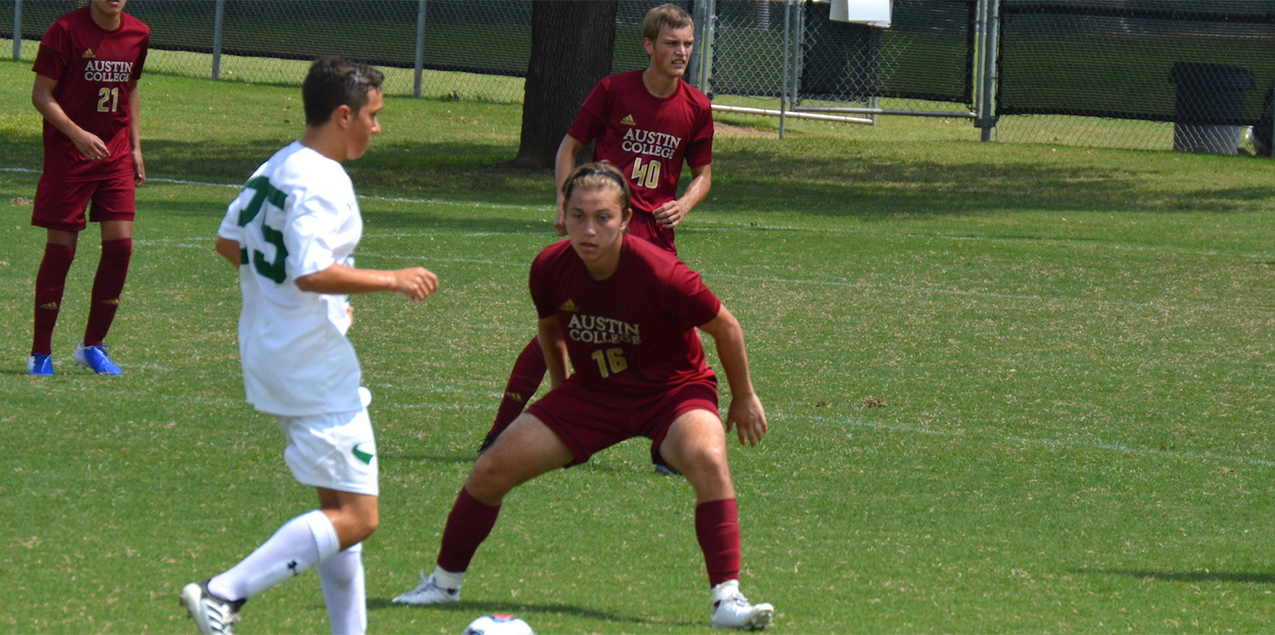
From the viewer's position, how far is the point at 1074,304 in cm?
1120

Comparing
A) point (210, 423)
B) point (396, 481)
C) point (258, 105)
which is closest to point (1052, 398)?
point (396, 481)

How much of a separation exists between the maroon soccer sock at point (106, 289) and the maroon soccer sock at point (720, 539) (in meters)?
4.33

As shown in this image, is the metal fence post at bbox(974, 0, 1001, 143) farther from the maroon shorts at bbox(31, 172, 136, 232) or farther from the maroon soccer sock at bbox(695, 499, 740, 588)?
the maroon soccer sock at bbox(695, 499, 740, 588)

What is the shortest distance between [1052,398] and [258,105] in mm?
19680

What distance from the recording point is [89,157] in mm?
7652

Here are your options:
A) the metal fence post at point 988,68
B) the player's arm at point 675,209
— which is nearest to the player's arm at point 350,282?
the player's arm at point 675,209

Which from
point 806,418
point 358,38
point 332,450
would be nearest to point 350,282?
point 332,450

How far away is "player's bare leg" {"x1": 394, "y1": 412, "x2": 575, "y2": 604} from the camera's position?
464 centimetres

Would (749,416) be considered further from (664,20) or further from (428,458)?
A: (664,20)

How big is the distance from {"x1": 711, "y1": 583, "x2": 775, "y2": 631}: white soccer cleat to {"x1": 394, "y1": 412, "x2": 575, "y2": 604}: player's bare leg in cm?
65

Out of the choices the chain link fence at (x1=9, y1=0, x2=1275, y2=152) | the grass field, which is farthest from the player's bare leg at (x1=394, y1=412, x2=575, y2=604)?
the chain link fence at (x1=9, y1=0, x2=1275, y2=152)

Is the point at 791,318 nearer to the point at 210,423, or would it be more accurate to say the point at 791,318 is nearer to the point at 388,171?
the point at 210,423

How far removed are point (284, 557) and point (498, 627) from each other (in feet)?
1.93

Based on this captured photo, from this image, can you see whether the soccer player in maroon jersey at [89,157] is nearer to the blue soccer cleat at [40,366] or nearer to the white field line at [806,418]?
the blue soccer cleat at [40,366]
